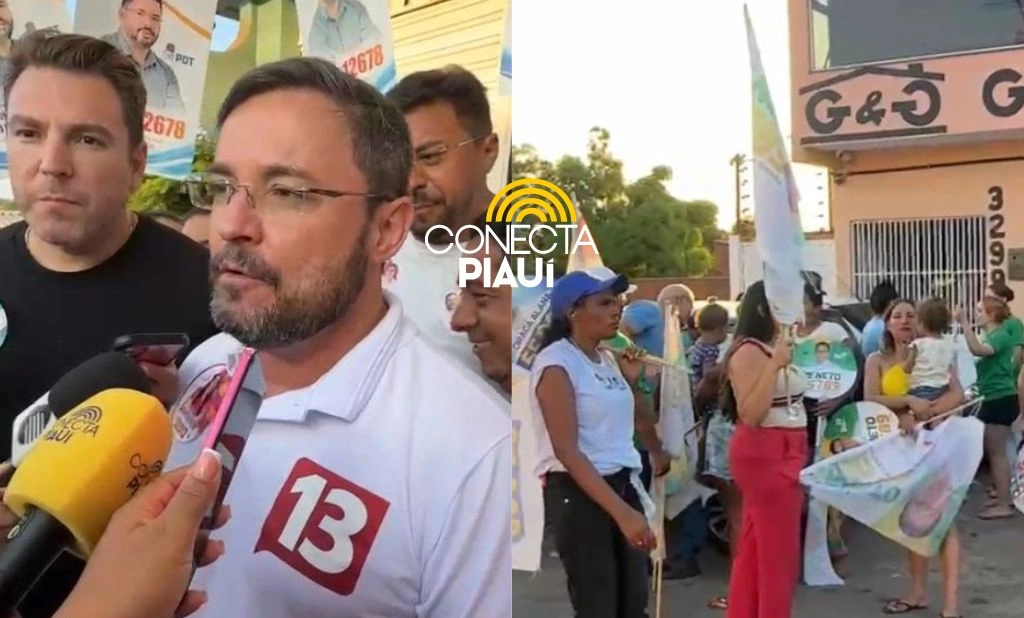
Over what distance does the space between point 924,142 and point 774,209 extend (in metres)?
0.25

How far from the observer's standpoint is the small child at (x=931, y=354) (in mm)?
1623

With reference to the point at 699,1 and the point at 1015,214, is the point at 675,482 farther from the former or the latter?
the point at 699,1

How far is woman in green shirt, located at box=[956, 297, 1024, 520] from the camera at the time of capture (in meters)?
1.59

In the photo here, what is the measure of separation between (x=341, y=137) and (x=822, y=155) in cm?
78

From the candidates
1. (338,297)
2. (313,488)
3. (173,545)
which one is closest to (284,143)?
(338,297)

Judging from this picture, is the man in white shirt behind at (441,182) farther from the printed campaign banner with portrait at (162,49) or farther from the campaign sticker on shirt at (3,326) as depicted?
the campaign sticker on shirt at (3,326)

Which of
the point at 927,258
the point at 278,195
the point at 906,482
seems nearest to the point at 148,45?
the point at 278,195

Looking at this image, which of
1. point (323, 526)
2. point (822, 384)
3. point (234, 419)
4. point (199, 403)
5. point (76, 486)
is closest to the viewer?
point (76, 486)

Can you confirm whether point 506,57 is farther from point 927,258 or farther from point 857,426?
point 857,426

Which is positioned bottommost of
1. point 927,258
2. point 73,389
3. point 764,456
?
point 764,456

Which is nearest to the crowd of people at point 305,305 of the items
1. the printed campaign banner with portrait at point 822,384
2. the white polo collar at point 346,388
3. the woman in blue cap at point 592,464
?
the white polo collar at point 346,388

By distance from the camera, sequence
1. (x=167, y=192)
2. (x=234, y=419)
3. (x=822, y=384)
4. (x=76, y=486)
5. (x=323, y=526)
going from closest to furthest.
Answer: (x=76, y=486) → (x=234, y=419) → (x=323, y=526) → (x=167, y=192) → (x=822, y=384)

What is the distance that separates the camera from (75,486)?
97cm

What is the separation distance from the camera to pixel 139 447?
39.7 inches
